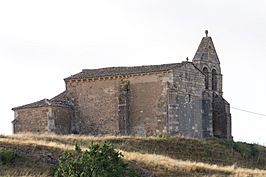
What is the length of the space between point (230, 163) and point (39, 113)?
13951 millimetres

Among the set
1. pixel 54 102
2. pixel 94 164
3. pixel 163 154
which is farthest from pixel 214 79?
pixel 94 164

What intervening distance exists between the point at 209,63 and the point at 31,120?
1444 centimetres

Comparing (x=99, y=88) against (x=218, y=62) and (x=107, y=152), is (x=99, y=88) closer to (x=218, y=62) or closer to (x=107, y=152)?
(x=218, y=62)

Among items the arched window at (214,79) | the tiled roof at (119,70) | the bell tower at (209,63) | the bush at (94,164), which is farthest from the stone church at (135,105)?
the bush at (94,164)

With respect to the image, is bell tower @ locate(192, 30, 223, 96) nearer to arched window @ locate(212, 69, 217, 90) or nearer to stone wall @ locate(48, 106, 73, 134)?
arched window @ locate(212, 69, 217, 90)

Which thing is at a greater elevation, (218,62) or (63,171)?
(218,62)

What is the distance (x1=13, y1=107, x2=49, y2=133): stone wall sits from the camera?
46812mm

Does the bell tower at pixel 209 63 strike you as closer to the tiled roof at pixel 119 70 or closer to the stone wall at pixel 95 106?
the tiled roof at pixel 119 70

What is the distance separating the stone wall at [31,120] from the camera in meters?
46.8

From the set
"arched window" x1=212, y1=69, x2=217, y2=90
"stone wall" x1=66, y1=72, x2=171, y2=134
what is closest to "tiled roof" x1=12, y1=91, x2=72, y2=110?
"stone wall" x1=66, y1=72, x2=171, y2=134

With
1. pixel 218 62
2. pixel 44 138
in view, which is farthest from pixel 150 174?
pixel 218 62

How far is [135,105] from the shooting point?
46.9 m

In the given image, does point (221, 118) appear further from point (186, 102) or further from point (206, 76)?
point (186, 102)

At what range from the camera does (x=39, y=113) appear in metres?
47.0
